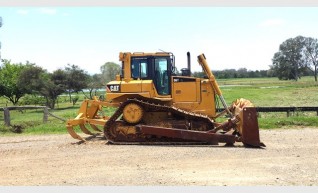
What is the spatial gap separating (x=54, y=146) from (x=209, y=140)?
4.78m

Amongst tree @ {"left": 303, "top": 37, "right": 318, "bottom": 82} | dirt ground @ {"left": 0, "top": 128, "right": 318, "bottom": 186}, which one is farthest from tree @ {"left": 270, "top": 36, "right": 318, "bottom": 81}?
dirt ground @ {"left": 0, "top": 128, "right": 318, "bottom": 186}

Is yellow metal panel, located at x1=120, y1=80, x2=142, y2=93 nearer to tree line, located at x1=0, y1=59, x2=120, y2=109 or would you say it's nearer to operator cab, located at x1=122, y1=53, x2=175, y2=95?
operator cab, located at x1=122, y1=53, x2=175, y2=95

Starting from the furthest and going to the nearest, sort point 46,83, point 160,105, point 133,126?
1. point 46,83
2. point 160,105
3. point 133,126

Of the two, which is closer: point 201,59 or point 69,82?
point 201,59

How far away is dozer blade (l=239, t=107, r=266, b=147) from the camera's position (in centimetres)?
1170

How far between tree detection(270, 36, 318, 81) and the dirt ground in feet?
307

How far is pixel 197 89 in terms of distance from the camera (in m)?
13.4

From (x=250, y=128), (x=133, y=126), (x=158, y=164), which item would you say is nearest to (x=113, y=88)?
(x=133, y=126)

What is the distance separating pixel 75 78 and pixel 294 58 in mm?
74491

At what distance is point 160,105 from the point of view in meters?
12.9

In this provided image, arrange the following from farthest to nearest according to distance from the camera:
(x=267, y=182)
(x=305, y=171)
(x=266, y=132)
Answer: (x=266, y=132), (x=305, y=171), (x=267, y=182)

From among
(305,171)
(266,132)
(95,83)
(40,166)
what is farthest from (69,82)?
(305,171)

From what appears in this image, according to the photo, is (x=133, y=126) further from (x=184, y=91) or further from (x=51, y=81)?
(x=51, y=81)

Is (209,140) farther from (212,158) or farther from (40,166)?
(40,166)
